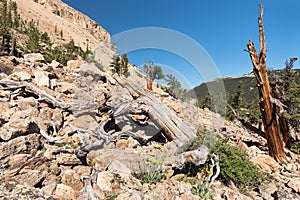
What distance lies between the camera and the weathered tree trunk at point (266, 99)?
7.81m

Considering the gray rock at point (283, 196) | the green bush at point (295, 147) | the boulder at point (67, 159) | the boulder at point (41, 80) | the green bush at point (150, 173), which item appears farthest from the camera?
the green bush at point (295, 147)

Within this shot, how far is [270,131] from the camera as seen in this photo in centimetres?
788

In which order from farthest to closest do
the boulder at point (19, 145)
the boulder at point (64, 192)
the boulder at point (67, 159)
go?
the boulder at point (67, 159) → the boulder at point (19, 145) → the boulder at point (64, 192)

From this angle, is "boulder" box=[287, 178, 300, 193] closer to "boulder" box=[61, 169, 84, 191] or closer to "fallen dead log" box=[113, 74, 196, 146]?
"fallen dead log" box=[113, 74, 196, 146]

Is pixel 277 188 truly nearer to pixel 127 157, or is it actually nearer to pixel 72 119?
pixel 127 157

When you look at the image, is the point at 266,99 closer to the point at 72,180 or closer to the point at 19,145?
the point at 72,180

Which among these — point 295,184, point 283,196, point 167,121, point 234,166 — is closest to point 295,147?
point 295,184

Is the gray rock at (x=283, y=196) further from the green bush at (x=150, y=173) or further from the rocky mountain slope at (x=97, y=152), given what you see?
the green bush at (x=150, y=173)

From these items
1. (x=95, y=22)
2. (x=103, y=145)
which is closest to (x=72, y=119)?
(x=103, y=145)

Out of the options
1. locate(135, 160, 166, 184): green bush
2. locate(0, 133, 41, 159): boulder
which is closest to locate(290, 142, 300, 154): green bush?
locate(135, 160, 166, 184): green bush

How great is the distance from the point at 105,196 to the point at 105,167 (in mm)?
1140

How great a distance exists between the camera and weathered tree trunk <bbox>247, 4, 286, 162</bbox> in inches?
308

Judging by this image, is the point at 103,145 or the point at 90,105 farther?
the point at 90,105

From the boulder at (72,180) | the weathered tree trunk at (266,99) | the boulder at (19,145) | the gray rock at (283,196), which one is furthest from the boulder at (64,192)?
the weathered tree trunk at (266,99)
